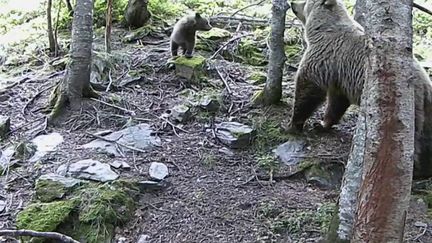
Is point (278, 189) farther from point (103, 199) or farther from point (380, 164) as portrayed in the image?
point (380, 164)

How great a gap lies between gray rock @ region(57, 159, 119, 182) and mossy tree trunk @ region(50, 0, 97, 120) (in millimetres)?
1210

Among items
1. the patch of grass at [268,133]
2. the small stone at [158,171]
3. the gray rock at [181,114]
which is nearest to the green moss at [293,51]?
the patch of grass at [268,133]

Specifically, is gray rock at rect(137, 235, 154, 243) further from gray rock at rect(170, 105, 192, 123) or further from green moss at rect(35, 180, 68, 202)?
gray rock at rect(170, 105, 192, 123)

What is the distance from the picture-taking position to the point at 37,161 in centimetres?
498

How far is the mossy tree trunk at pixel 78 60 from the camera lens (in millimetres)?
5801

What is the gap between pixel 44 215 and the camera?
4027 millimetres

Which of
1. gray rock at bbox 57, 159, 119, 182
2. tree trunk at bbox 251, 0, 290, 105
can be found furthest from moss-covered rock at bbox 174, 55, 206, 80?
gray rock at bbox 57, 159, 119, 182

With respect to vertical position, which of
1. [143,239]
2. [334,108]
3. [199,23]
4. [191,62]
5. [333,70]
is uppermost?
[333,70]

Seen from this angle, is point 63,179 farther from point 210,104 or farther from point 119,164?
point 210,104

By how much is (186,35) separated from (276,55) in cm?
189

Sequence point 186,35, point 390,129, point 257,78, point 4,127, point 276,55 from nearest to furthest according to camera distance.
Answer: point 390,129 → point 4,127 → point 276,55 → point 257,78 → point 186,35

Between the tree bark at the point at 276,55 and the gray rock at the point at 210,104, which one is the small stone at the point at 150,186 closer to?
the gray rock at the point at 210,104

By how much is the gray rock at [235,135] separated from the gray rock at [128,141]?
64 cm

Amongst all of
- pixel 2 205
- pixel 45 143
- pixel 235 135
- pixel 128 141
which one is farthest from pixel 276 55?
pixel 2 205
